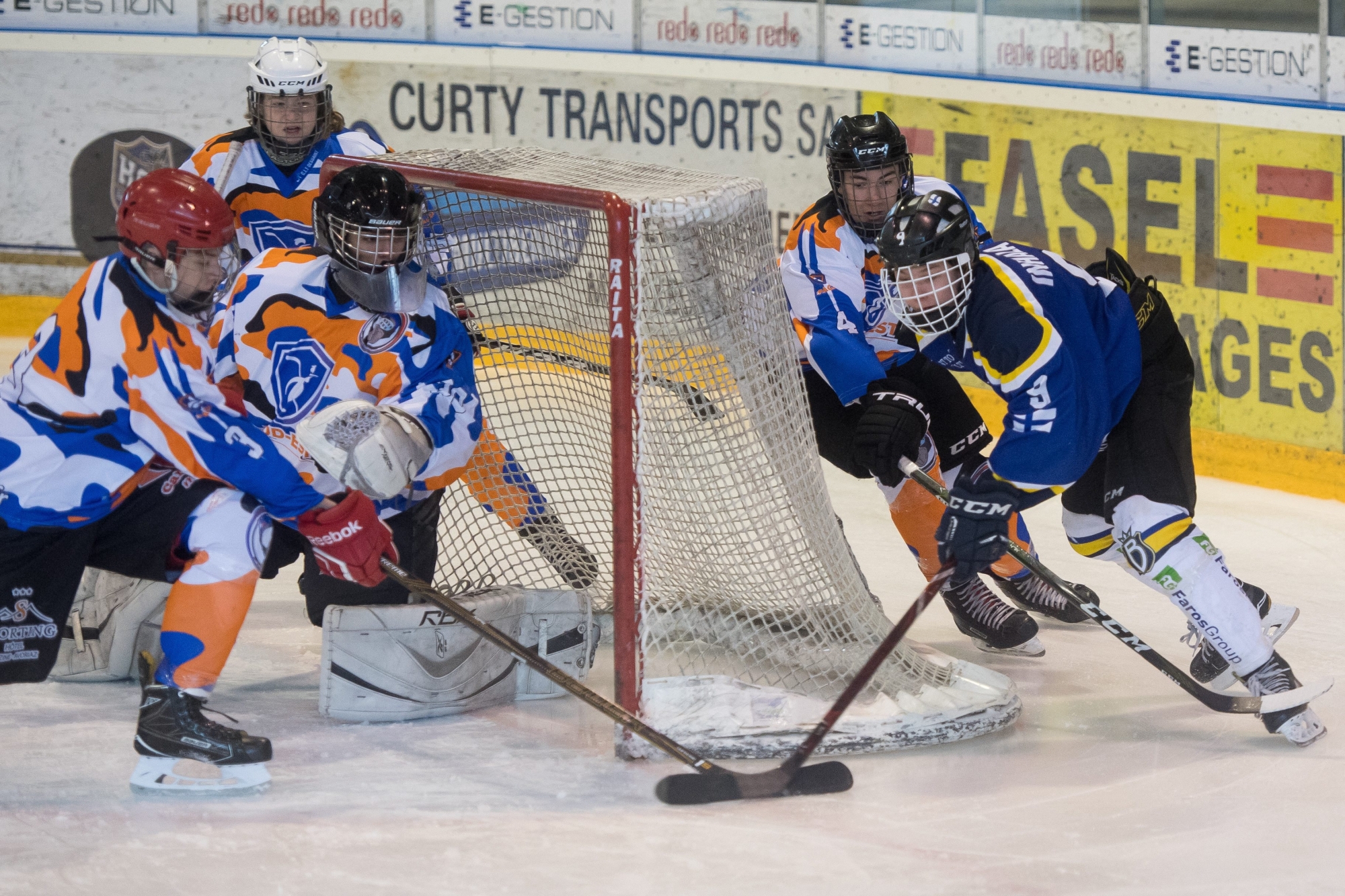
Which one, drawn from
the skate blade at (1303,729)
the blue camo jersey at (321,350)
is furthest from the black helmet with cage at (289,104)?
the skate blade at (1303,729)

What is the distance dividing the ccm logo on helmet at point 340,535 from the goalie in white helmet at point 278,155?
1163 mm

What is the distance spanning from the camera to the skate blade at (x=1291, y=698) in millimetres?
2785

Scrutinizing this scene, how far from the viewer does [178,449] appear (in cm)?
262

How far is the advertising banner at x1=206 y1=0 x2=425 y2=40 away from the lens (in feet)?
20.1

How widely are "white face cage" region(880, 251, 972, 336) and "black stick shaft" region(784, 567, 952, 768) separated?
0.42 metres

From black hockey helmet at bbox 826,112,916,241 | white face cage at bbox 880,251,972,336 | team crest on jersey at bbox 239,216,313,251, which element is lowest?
white face cage at bbox 880,251,972,336

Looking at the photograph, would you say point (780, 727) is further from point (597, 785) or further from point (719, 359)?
point (719, 359)

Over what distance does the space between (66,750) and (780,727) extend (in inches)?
48.9

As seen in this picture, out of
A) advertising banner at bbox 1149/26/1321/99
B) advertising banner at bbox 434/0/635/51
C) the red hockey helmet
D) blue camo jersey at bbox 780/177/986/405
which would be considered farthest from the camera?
advertising banner at bbox 434/0/635/51

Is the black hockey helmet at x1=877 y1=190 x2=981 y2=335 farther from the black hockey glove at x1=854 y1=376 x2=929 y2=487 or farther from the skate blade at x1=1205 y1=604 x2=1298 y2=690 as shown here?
the skate blade at x1=1205 y1=604 x2=1298 y2=690

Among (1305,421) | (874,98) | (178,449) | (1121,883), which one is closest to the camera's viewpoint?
(1121,883)

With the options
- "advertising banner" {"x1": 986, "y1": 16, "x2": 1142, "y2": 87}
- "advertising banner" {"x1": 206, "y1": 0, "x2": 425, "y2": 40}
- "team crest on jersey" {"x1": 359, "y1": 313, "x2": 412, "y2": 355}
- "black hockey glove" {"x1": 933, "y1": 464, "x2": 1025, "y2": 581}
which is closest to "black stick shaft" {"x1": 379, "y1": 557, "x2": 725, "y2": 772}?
"team crest on jersey" {"x1": 359, "y1": 313, "x2": 412, "y2": 355}

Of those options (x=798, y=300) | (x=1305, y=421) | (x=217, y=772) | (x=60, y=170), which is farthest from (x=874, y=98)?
(x=217, y=772)

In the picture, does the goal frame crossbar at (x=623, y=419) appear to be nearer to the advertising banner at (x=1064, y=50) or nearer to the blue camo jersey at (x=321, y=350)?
the blue camo jersey at (x=321, y=350)
